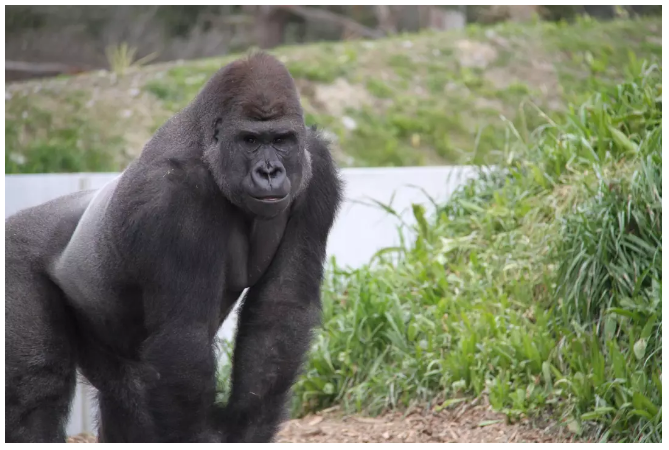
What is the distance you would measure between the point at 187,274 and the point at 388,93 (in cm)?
666

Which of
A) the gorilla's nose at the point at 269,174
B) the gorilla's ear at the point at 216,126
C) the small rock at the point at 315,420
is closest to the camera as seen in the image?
the gorilla's nose at the point at 269,174

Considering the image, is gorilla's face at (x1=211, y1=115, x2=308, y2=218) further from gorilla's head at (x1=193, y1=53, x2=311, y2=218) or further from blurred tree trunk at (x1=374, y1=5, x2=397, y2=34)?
blurred tree trunk at (x1=374, y1=5, x2=397, y2=34)

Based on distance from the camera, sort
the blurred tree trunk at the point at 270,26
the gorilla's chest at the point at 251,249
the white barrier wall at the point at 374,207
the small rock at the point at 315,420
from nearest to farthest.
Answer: the gorilla's chest at the point at 251,249 → the small rock at the point at 315,420 → the white barrier wall at the point at 374,207 → the blurred tree trunk at the point at 270,26

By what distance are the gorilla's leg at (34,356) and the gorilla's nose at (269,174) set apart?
107cm

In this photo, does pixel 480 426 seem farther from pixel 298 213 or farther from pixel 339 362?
pixel 298 213

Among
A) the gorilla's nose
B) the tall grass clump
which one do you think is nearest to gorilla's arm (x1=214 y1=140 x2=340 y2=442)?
the gorilla's nose

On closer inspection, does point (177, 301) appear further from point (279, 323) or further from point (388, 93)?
point (388, 93)

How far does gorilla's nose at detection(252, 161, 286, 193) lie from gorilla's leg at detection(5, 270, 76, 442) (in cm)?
107

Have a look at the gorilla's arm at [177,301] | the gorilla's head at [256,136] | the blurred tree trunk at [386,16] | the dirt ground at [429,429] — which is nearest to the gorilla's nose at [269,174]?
the gorilla's head at [256,136]

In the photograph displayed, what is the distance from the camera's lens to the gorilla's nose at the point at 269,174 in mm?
2791

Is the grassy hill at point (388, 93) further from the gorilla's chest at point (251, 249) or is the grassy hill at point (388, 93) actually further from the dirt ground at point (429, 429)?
the gorilla's chest at point (251, 249)

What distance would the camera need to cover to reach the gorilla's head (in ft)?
9.25

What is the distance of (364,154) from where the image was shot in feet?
27.9

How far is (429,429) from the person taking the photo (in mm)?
4195
